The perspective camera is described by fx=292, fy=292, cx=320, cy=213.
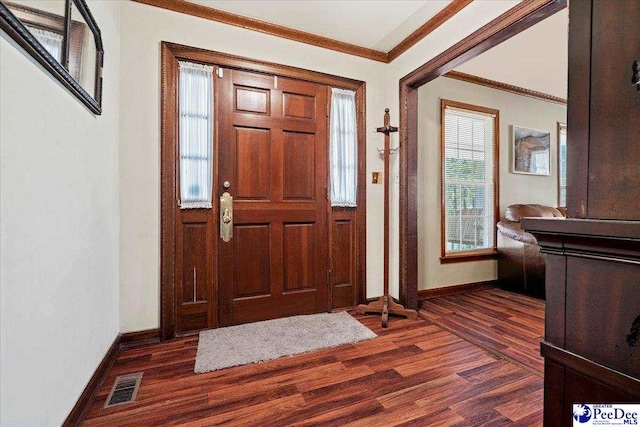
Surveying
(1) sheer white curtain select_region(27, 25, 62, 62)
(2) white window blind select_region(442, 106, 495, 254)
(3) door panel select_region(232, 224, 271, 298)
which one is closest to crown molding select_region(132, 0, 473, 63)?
(2) white window blind select_region(442, 106, 495, 254)

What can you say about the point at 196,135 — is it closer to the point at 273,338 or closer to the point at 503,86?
the point at 273,338

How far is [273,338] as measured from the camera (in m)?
2.24

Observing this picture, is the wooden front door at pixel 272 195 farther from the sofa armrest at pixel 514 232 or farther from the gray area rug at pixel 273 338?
the sofa armrest at pixel 514 232

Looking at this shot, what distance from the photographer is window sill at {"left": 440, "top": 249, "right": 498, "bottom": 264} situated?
3.42 meters

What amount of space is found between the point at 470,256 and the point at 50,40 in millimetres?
3939

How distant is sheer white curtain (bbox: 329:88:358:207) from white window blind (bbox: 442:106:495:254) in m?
1.23

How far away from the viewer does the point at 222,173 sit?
2.44m

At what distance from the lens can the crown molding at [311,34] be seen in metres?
2.25

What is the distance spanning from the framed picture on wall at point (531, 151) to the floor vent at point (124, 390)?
4499mm

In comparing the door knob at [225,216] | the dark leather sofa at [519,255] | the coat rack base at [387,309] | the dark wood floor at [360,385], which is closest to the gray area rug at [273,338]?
the dark wood floor at [360,385]

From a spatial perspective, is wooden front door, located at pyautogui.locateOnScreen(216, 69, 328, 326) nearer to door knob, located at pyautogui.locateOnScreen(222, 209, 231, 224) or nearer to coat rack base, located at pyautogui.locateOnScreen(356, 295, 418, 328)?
door knob, located at pyautogui.locateOnScreen(222, 209, 231, 224)

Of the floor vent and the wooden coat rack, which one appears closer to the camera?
the floor vent

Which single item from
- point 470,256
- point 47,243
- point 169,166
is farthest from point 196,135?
point 470,256

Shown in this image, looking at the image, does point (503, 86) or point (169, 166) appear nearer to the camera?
point (169, 166)
